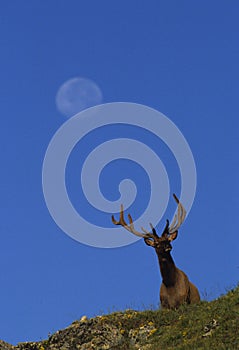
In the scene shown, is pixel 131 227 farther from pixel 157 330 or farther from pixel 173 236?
pixel 157 330

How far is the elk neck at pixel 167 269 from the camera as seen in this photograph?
27.3m

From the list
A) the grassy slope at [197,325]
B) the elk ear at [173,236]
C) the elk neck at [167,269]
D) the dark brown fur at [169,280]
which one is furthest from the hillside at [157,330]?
the elk ear at [173,236]

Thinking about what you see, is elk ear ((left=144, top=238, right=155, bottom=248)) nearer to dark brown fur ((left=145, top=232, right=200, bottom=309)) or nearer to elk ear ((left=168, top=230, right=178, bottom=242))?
dark brown fur ((left=145, top=232, right=200, bottom=309))

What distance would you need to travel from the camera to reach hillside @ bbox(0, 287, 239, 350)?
2269 centimetres

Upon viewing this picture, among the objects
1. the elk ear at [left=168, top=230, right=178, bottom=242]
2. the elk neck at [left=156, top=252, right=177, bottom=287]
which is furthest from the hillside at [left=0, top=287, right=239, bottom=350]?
the elk ear at [left=168, top=230, right=178, bottom=242]

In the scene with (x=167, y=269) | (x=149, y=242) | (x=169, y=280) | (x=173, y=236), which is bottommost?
(x=169, y=280)

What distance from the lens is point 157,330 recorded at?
25.2 m

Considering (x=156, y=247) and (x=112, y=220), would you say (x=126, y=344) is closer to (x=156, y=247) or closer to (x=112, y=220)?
(x=156, y=247)

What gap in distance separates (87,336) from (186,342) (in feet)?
14.9

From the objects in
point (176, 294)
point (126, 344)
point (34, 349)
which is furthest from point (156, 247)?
point (34, 349)

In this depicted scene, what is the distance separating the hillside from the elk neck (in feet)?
3.87

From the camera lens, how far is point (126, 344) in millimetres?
25344

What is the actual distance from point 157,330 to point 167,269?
2.82 metres

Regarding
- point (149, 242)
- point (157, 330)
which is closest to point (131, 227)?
point (149, 242)
